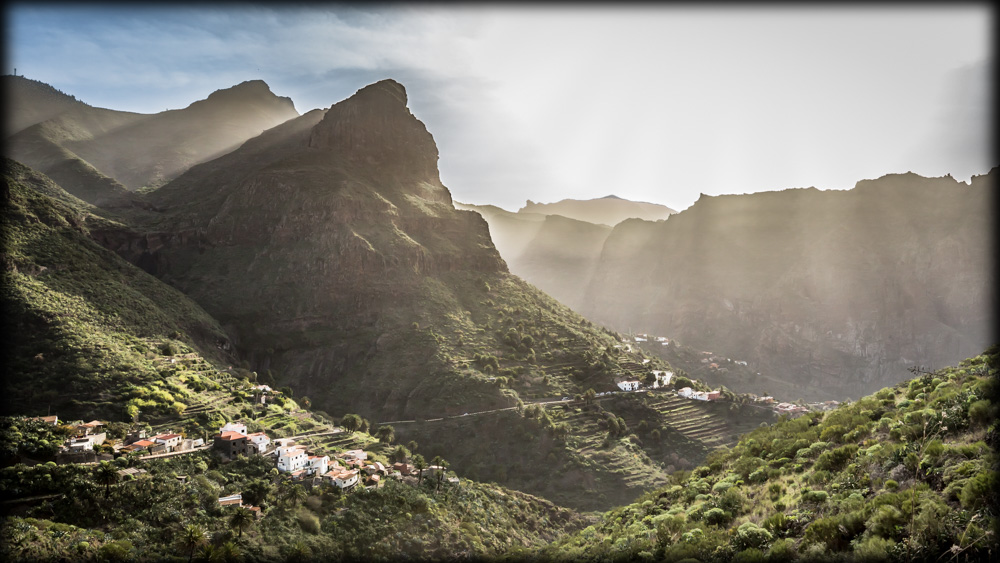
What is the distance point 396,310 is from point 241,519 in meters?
51.2

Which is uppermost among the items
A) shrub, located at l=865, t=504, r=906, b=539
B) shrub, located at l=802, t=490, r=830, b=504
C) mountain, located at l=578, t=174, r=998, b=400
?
mountain, located at l=578, t=174, r=998, b=400

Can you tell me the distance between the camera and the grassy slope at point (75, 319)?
137 ft

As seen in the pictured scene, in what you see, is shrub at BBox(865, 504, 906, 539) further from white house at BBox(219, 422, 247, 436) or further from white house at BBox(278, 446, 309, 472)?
white house at BBox(219, 422, 247, 436)

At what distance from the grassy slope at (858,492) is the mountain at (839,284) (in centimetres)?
11201

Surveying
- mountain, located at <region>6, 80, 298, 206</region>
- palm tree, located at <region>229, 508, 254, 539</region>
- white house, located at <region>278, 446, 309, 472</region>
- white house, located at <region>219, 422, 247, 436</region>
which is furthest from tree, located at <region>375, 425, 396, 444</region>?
mountain, located at <region>6, 80, 298, 206</region>

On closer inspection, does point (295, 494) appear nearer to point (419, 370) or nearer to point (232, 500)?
point (232, 500)

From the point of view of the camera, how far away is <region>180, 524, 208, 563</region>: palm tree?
25.7m

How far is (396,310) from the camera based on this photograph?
7906 centimetres

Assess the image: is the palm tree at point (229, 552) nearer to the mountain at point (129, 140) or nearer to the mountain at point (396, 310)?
the mountain at point (396, 310)

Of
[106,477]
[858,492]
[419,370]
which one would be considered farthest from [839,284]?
[106,477]

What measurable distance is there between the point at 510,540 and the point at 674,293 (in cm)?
14012

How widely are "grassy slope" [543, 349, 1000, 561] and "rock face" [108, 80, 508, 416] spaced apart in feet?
152

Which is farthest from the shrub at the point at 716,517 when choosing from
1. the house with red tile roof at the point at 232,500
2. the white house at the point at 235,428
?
the white house at the point at 235,428

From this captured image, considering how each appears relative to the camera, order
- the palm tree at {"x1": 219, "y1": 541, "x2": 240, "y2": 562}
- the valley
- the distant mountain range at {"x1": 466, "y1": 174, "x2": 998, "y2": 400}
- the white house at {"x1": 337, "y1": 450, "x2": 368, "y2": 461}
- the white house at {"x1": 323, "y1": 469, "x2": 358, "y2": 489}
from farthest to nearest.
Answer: the distant mountain range at {"x1": 466, "y1": 174, "x2": 998, "y2": 400}, the white house at {"x1": 337, "y1": 450, "x2": 368, "y2": 461}, the white house at {"x1": 323, "y1": 469, "x2": 358, "y2": 489}, the palm tree at {"x1": 219, "y1": 541, "x2": 240, "y2": 562}, the valley
